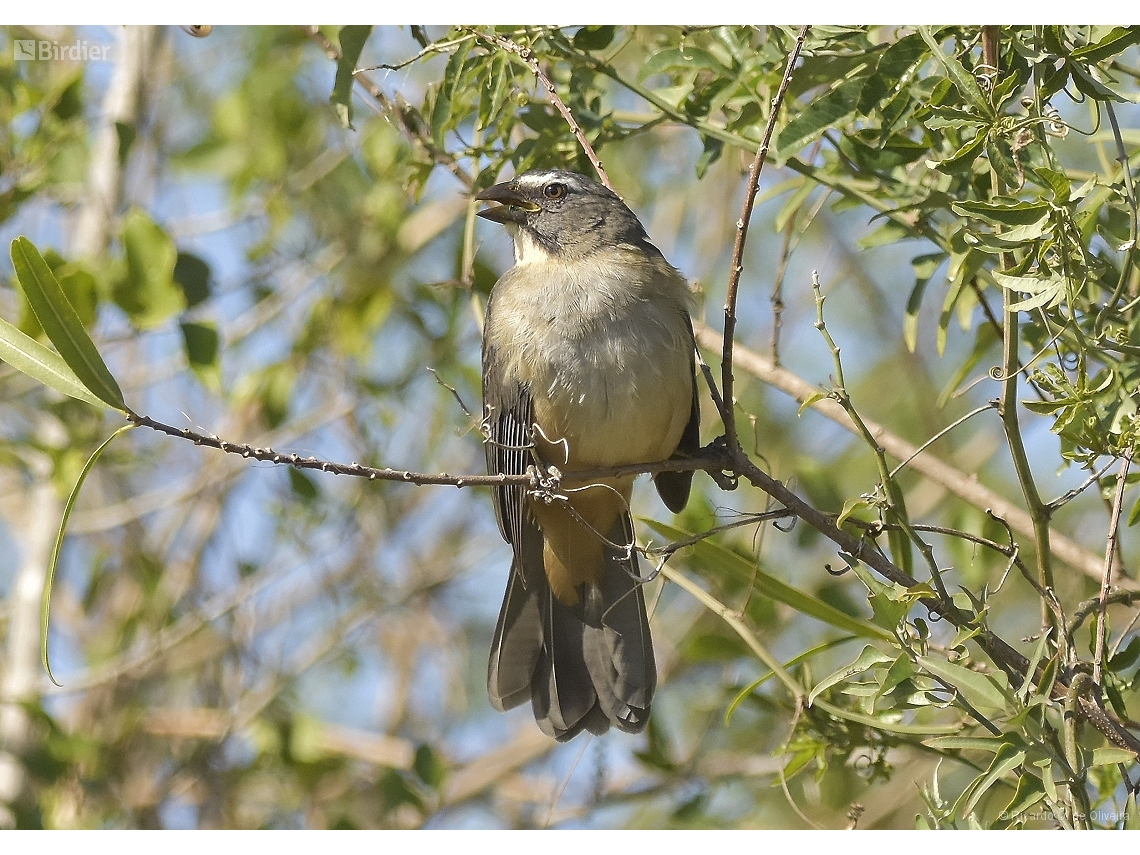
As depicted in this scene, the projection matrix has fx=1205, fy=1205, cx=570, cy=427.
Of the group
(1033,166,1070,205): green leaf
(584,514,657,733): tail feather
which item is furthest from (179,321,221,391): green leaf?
(1033,166,1070,205): green leaf

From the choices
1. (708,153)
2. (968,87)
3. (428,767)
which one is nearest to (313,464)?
(968,87)

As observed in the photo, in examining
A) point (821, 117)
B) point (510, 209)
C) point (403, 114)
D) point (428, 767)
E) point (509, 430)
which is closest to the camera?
point (821, 117)

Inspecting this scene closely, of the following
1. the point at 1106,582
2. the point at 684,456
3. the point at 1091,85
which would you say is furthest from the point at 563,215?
the point at 1106,582

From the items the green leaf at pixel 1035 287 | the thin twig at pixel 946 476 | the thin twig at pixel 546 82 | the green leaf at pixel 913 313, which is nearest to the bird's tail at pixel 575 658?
the thin twig at pixel 946 476

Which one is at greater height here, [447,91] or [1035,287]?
[447,91]

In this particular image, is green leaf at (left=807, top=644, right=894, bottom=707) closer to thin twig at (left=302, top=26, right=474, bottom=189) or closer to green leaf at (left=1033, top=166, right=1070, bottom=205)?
green leaf at (left=1033, top=166, right=1070, bottom=205)

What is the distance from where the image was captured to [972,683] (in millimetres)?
2477

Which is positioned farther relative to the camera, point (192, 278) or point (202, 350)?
point (192, 278)

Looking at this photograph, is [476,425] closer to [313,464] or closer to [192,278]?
[313,464]

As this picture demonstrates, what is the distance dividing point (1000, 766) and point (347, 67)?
239cm

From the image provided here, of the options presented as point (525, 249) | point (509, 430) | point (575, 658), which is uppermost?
point (525, 249)

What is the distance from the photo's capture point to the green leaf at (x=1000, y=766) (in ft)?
7.45

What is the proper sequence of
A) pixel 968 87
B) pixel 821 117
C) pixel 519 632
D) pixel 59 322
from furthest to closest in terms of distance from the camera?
pixel 519 632 → pixel 821 117 → pixel 968 87 → pixel 59 322

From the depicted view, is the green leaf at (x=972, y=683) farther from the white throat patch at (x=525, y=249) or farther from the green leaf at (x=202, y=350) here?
the green leaf at (x=202, y=350)
